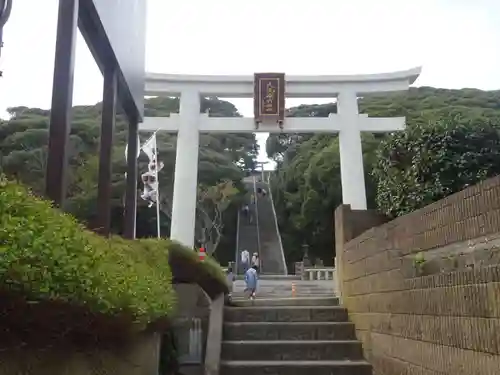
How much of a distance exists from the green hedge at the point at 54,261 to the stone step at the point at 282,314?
3.96 m

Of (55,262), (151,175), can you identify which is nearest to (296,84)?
(151,175)

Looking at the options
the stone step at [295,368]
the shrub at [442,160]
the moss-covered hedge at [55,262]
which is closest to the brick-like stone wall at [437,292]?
the stone step at [295,368]

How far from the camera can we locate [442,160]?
4.90m

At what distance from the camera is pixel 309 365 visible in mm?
5293

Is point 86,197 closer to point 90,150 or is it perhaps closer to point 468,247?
point 90,150

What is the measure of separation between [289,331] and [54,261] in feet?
15.4

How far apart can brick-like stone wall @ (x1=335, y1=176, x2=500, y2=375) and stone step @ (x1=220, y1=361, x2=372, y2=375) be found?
0.79 ft

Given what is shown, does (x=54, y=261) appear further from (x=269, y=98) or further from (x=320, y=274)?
(x=320, y=274)

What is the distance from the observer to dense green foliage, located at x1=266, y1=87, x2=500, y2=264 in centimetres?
489

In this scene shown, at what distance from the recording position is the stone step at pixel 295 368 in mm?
5191

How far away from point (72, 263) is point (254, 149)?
40770 millimetres

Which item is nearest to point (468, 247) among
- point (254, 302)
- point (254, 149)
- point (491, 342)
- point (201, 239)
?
point (491, 342)

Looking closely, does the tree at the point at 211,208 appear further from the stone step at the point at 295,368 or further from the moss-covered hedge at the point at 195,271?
the stone step at the point at 295,368

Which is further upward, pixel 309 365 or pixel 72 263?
pixel 72 263
